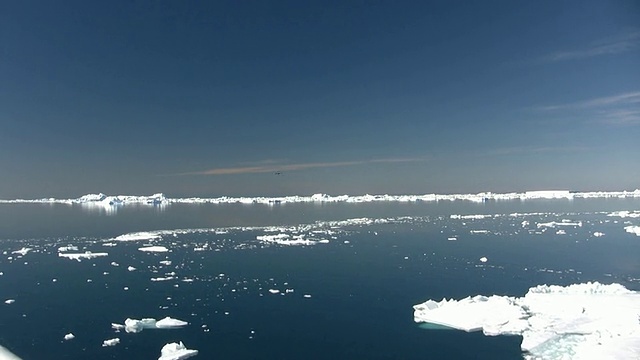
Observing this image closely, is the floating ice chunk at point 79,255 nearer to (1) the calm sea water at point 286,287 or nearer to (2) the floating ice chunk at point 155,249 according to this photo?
(1) the calm sea water at point 286,287

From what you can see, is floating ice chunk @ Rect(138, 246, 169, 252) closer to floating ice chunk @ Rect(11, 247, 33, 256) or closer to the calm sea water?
the calm sea water

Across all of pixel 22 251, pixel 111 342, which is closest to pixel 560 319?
pixel 111 342

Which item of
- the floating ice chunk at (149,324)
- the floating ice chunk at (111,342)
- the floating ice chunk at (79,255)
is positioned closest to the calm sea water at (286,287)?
the floating ice chunk at (111,342)

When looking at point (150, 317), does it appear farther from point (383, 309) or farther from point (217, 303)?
point (383, 309)

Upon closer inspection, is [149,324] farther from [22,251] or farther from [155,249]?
[22,251]

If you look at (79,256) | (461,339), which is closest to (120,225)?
(79,256)

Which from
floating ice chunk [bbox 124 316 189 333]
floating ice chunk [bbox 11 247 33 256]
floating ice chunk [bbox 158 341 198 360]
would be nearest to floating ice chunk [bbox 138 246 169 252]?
floating ice chunk [bbox 11 247 33 256]

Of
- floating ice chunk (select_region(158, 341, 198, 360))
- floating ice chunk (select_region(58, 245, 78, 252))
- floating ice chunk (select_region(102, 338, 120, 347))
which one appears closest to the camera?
floating ice chunk (select_region(158, 341, 198, 360))
